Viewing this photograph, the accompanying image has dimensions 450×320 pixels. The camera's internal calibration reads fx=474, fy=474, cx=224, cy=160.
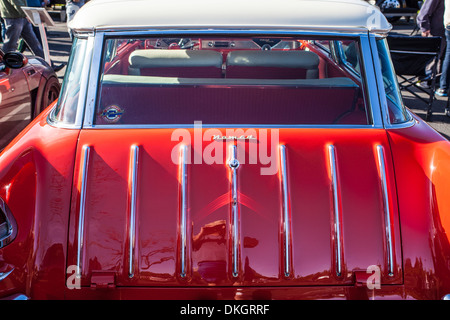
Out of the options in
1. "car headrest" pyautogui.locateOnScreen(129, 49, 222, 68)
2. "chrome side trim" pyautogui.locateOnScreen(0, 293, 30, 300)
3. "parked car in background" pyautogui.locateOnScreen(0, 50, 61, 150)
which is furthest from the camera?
"parked car in background" pyautogui.locateOnScreen(0, 50, 61, 150)

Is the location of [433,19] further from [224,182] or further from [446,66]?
[224,182]

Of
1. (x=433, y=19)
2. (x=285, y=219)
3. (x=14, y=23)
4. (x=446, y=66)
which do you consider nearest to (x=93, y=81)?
(x=285, y=219)

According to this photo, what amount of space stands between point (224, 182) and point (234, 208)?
0.14 meters

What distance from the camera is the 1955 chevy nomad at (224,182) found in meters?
2.08

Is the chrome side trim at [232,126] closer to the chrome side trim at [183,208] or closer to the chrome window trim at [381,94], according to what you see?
the chrome window trim at [381,94]

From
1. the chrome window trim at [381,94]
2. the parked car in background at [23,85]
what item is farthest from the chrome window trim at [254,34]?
the parked car in background at [23,85]

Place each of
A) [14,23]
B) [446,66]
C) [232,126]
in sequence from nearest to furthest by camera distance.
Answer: [232,126], [446,66], [14,23]

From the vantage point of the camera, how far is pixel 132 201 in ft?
7.11

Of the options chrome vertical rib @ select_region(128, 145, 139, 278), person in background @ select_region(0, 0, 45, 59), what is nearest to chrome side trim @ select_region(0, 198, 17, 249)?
chrome vertical rib @ select_region(128, 145, 139, 278)

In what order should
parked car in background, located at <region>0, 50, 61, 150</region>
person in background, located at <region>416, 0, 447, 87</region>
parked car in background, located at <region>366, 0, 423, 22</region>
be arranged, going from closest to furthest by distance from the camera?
parked car in background, located at <region>0, 50, 61, 150</region> → person in background, located at <region>416, 0, 447, 87</region> → parked car in background, located at <region>366, 0, 423, 22</region>

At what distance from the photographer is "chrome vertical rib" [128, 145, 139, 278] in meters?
2.08

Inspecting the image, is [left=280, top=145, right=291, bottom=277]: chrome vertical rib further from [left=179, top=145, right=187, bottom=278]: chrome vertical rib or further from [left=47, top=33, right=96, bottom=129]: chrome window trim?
[left=47, top=33, right=96, bottom=129]: chrome window trim

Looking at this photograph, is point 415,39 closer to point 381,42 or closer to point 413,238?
point 381,42
